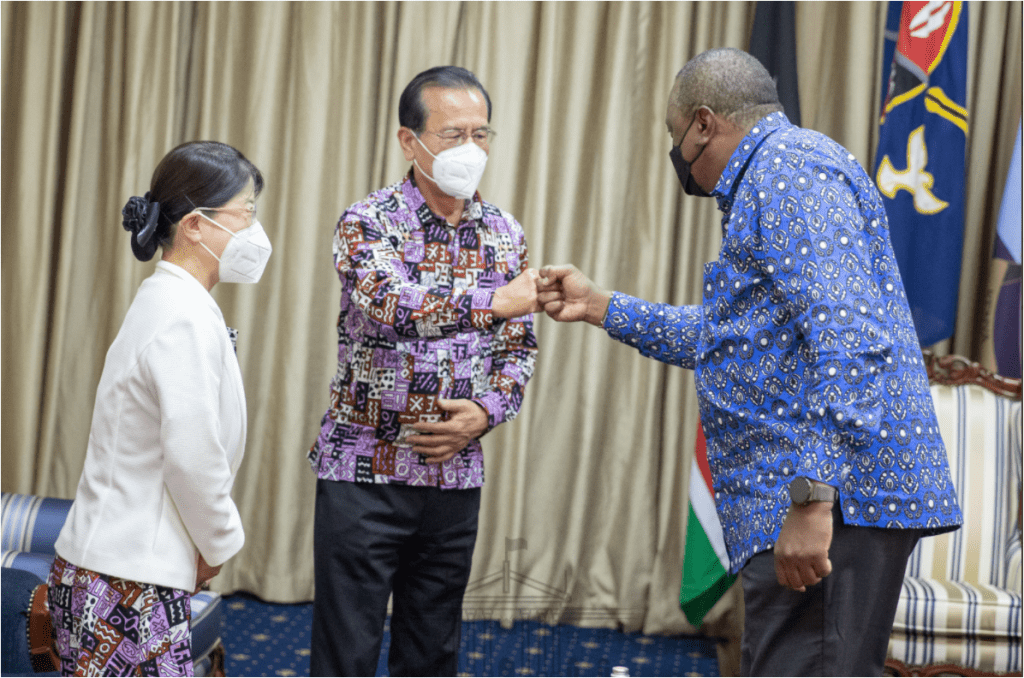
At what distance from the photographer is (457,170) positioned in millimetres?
2180

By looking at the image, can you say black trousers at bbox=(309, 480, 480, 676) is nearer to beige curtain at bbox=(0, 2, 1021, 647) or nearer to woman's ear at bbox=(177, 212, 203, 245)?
woman's ear at bbox=(177, 212, 203, 245)

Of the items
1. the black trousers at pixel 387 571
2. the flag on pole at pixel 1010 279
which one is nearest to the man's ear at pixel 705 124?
the black trousers at pixel 387 571

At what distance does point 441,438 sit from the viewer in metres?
2.08

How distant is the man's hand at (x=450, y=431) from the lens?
82.0 inches

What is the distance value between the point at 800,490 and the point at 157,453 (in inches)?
41.7

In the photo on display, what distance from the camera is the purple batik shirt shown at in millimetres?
2006

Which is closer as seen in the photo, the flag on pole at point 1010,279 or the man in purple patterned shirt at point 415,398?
the man in purple patterned shirt at point 415,398

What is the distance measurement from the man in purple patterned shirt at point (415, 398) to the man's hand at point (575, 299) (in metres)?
0.13

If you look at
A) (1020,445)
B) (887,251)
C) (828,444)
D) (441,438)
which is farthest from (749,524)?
(1020,445)

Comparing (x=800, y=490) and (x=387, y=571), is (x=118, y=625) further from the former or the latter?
(x=800, y=490)

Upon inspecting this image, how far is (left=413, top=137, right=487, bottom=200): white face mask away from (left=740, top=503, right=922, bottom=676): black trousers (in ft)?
3.54

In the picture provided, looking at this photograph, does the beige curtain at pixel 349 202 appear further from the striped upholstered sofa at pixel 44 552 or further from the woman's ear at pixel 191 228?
the woman's ear at pixel 191 228

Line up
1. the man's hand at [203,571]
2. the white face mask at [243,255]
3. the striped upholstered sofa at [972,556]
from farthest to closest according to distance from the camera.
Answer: the striped upholstered sofa at [972,556]
the white face mask at [243,255]
the man's hand at [203,571]

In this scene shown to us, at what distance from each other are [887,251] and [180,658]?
1405mm
